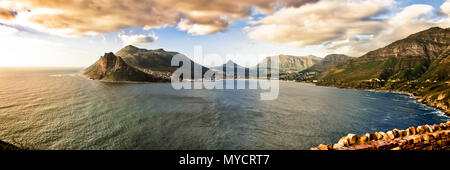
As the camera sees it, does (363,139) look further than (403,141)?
Yes

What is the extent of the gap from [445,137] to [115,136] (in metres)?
59.2

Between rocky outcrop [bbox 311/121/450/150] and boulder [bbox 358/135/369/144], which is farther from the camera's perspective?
boulder [bbox 358/135/369/144]

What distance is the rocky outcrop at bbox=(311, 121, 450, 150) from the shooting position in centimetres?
1625

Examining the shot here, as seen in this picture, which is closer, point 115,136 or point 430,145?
point 430,145

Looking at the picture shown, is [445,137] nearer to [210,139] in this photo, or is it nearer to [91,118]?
[210,139]

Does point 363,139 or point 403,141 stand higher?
point 403,141

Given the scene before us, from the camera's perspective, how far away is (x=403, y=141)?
16.6 metres

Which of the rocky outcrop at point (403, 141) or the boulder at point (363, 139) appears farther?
A: the boulder at point (363, 139)

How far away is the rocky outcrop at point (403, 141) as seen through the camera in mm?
16250
